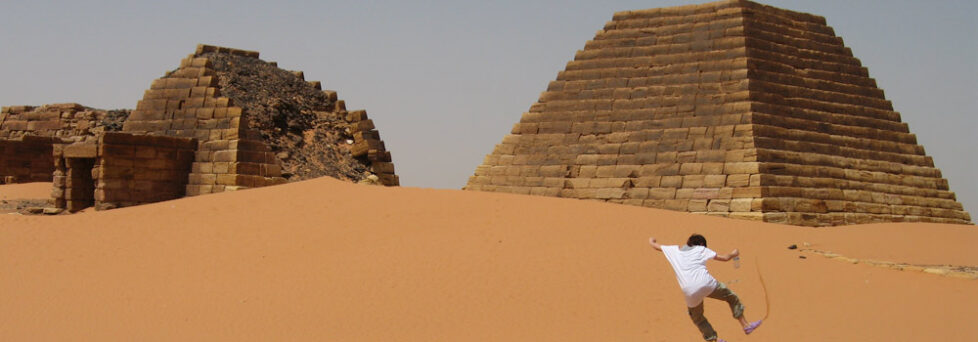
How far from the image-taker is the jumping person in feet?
29.6

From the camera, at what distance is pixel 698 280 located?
902 cm

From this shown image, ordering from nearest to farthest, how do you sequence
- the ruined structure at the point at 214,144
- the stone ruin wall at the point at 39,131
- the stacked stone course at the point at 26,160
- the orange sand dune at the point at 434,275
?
the orange sand dune at the point at 434,275 < the ruined structure at the point at 214,144 < the stacked stone course at the point at 26,160 < the stone ruin wall at the point at 39,131

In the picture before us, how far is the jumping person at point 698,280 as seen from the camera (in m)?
9.03

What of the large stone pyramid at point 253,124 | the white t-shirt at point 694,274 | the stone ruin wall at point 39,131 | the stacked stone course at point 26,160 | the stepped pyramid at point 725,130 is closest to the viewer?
the white t-shirt at point 694,274

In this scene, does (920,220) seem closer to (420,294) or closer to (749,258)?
(749,258)

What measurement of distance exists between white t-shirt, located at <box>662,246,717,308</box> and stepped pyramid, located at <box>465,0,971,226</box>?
829cm

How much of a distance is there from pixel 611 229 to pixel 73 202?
941 centimetres

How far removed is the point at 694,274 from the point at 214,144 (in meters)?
11.6

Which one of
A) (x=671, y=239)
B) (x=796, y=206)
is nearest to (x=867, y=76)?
(x=796, y=206)

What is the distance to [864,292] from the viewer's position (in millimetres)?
11680

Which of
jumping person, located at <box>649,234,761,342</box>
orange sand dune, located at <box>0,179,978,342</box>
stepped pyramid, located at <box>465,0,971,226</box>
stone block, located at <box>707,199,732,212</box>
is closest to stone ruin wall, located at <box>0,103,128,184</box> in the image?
orange sand dune, located at <box>0,179,978,342</box>

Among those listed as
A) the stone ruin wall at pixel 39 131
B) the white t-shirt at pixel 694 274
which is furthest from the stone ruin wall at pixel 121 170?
the white t-shirt at pixel 694 274

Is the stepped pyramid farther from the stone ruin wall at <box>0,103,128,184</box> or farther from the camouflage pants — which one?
the stone ruin wall at <box>0,103,128,184</box>

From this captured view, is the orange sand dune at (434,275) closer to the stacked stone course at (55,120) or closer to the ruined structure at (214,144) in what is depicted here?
the ruined structure at (214,144)
